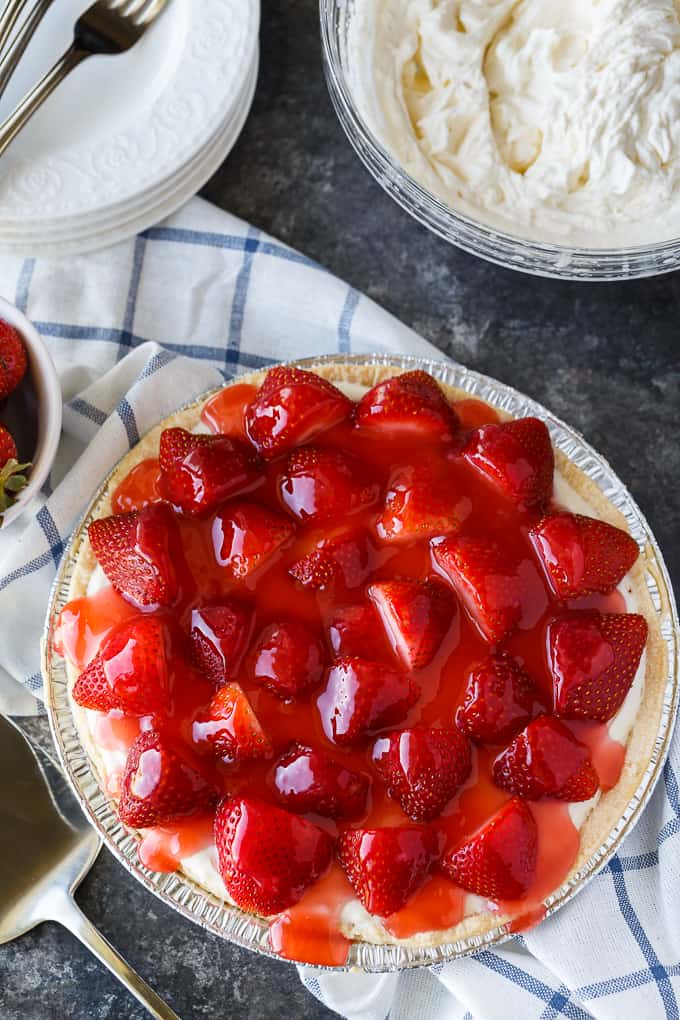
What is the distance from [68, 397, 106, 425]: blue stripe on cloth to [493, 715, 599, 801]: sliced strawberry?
1297 mm

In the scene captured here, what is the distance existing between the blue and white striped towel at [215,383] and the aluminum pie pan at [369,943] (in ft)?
0.59

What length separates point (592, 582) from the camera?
2350 mm

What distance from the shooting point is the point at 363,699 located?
222cm

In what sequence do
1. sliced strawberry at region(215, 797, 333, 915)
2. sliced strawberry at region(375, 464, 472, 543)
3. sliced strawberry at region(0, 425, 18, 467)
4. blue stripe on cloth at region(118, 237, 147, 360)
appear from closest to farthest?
1. sliced strawberry at region(215, 797, 333, 915)
2. sliced strawberry at region(375, 464, 472, 543)
3. sliced strawberry at region(0, 425, 18, 467)
4. blue stripe on cloth at region(118, 237, 147, 360)

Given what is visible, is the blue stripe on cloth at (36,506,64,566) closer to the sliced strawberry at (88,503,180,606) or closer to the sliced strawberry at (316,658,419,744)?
the sliced strawberry at (88,503,180,606)

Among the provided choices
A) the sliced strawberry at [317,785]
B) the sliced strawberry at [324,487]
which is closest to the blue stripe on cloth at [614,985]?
the sliced strawberry at [317,785]

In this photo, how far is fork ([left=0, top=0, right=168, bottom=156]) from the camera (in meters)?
2.77

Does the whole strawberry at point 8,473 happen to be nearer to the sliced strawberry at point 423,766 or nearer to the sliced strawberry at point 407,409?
the sliced strawberry at point 407,409

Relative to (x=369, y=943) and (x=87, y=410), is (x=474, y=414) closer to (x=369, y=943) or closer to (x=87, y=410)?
(x=87, y=410)

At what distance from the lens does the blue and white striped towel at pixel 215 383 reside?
2.56 m

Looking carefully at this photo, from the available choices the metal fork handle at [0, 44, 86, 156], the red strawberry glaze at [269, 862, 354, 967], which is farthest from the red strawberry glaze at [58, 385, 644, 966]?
the metal fork handle at [0, 44, 86, 156]

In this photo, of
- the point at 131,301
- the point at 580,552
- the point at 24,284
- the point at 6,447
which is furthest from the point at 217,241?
the point at 580,552

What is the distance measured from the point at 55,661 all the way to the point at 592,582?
120 cm

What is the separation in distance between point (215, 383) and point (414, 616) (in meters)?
0.90
